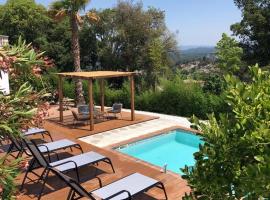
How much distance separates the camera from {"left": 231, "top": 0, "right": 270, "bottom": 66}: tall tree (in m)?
27.3

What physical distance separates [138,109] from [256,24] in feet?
51.5

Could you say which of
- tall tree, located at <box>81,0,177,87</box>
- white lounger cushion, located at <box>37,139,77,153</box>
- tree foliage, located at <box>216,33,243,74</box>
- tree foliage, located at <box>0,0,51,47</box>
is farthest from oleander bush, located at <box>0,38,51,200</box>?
tree foliage, located at <box>0,0,51,47</box>

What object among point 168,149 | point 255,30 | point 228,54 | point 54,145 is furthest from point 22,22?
point 54,145

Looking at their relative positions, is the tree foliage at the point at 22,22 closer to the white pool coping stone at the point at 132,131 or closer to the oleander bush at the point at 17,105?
the white pool coping stone at the point at 132,131

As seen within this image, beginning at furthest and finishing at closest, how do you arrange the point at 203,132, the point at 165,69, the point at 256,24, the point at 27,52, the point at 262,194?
the point at 256,24 → the point at 165,69 → the point at 27,52 → the point at 203,132 → the point at 262,194

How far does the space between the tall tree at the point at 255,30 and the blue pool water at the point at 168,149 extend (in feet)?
57.9

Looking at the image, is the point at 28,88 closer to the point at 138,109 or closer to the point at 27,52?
the point at 27,52

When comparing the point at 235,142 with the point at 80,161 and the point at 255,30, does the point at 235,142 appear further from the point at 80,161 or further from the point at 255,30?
the point at 255,30

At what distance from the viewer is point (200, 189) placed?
222 cm

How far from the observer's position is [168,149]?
12.0 m

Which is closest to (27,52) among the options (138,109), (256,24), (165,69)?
(138,109)

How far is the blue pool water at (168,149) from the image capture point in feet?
35.7

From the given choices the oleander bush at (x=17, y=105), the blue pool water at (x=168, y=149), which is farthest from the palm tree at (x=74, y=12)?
the oleander bush at (x=17, y=105)

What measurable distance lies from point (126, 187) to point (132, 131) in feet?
22.1
